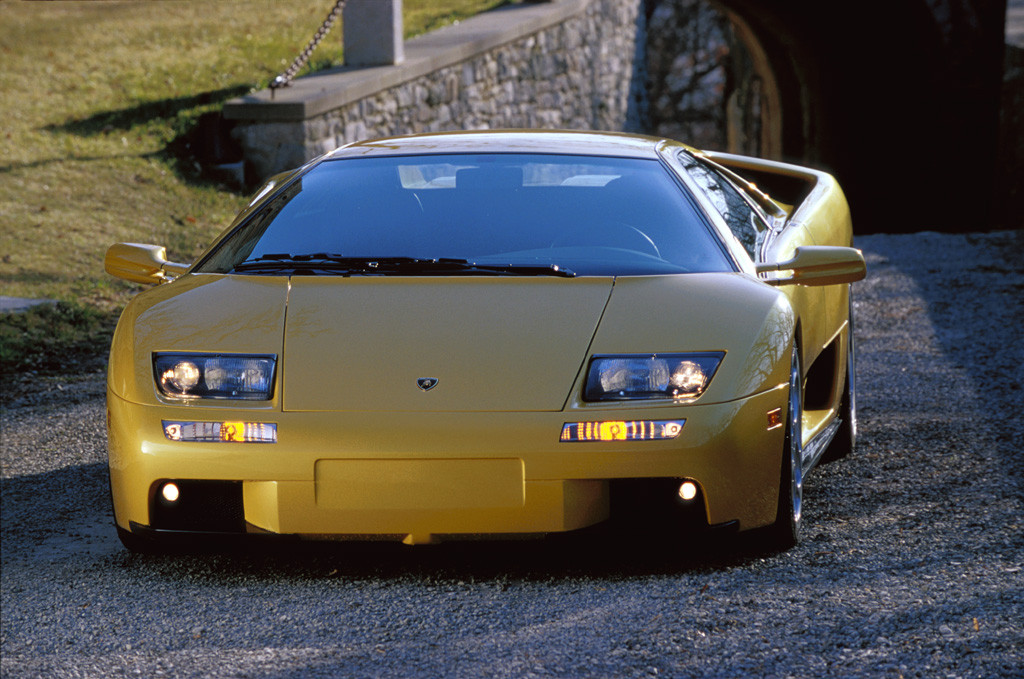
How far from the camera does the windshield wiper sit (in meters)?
3.79

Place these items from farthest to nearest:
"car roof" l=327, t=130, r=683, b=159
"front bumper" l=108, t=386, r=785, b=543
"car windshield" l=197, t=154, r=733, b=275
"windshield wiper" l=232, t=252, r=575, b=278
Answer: "car roof" l=327, t=130, r=683, b=159, "car windshield" l=197, t=154, r=733, b=275, "windshield wiper" l=232, t=252, r=575, b=278, "front bumper" l=108, t=386, r=785, b=543

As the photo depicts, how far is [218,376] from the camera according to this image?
135 inches

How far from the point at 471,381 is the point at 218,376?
0.66 metres

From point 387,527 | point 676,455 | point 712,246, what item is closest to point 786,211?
point 712,246

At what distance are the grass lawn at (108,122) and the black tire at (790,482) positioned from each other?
13.7ft

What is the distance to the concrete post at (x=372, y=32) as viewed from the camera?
12750 millimetres

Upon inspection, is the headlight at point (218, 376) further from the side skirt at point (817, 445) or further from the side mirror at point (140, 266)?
the side skirt at point (817, 445)

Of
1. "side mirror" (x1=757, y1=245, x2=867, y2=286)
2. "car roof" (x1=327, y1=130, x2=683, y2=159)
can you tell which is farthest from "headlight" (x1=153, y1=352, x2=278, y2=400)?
"side mirror" (x1=757, y1=245, x2=867, y2=286)

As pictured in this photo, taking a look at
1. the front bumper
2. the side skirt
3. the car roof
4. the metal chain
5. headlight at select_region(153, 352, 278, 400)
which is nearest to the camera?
the front bumper

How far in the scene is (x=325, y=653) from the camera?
3.09 m

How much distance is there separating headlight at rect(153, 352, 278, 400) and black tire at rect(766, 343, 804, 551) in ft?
4.59

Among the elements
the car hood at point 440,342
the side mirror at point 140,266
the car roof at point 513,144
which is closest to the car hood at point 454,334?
the car hood at point 440,342

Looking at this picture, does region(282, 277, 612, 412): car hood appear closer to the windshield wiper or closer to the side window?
the windshield wiper

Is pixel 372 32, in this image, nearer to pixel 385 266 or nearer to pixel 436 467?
pixel 385 266
